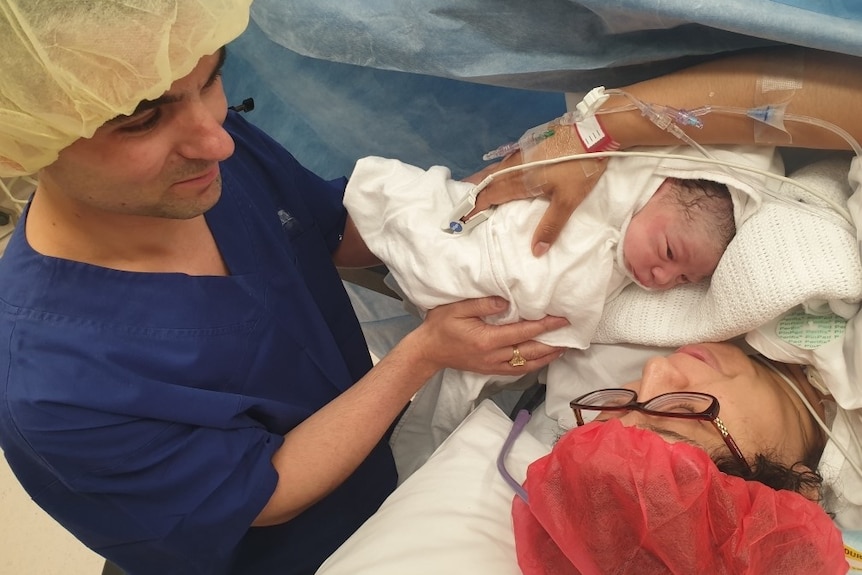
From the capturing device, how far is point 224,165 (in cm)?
114

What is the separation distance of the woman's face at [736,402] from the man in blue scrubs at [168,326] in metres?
0.20

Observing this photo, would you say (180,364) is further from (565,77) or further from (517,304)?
(565,77)

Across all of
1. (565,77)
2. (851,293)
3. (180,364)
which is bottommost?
(180,364)

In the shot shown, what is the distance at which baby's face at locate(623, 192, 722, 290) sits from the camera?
95cm

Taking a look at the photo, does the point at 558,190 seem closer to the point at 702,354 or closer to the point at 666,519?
the point at 702,354

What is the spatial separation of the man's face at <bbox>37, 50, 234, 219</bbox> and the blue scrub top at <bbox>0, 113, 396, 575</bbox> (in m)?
0.12

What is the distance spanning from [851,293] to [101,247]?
3.10 feet

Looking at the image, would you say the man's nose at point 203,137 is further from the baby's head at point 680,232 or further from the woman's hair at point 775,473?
the woman's hair at point 775,473

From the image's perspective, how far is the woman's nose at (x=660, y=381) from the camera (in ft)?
3.03

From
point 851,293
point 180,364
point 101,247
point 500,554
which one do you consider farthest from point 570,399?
point 101,247

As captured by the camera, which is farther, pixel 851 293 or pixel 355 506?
pixel 355 506

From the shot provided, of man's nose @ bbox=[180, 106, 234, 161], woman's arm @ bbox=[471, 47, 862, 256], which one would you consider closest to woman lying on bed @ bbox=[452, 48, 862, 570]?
woman's arm @ bbox=[471, 47, 862, 256]

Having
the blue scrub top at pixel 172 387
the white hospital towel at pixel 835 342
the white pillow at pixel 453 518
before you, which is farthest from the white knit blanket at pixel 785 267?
the blue scrub top at pixel 172 387

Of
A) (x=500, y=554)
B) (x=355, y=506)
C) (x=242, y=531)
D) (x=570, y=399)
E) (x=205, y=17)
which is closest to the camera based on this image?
(x=205, y=17)
